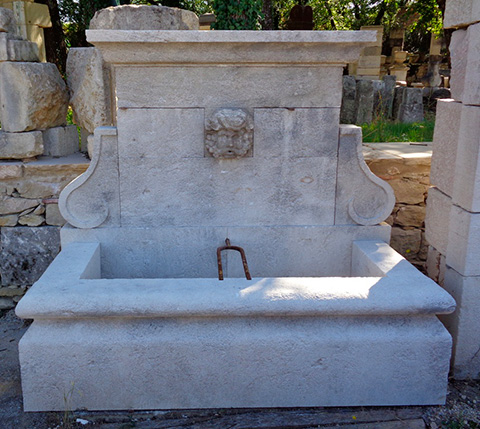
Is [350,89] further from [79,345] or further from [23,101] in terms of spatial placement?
[79,345]

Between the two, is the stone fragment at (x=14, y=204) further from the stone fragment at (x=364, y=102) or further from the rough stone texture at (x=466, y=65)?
the stone fragment at (x=364, y=102)

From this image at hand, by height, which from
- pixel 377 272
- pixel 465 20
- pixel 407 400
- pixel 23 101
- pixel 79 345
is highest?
pixel 465 20

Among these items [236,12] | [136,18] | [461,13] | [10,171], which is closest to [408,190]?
[461,13]

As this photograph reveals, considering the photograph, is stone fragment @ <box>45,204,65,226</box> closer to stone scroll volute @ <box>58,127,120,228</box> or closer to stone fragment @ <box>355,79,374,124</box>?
stone scroll volute @ <box>58,127,120,228</box>

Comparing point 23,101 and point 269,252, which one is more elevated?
point 23,101

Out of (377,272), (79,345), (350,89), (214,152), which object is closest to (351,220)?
(377,272)

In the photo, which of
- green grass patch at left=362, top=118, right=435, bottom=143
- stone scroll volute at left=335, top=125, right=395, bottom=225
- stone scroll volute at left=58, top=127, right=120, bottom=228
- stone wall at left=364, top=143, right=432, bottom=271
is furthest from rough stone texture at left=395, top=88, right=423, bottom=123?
stone scroll volute at left=58, top=127, right=120, bottom=228

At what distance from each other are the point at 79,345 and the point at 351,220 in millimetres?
1768

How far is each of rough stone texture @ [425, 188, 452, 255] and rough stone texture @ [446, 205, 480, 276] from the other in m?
0.10

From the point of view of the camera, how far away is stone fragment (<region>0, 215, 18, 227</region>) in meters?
3.79

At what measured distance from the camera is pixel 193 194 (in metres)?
3.08

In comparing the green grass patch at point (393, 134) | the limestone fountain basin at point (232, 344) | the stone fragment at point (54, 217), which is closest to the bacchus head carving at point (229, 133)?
the limestone fountain basin at point (232, 344)

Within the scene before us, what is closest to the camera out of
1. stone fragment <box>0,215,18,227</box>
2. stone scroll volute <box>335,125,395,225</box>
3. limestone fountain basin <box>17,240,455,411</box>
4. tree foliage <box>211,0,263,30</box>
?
limestone fountain basin <box>17,240,455,411</box>

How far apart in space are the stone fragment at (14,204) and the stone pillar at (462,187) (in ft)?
9.52
